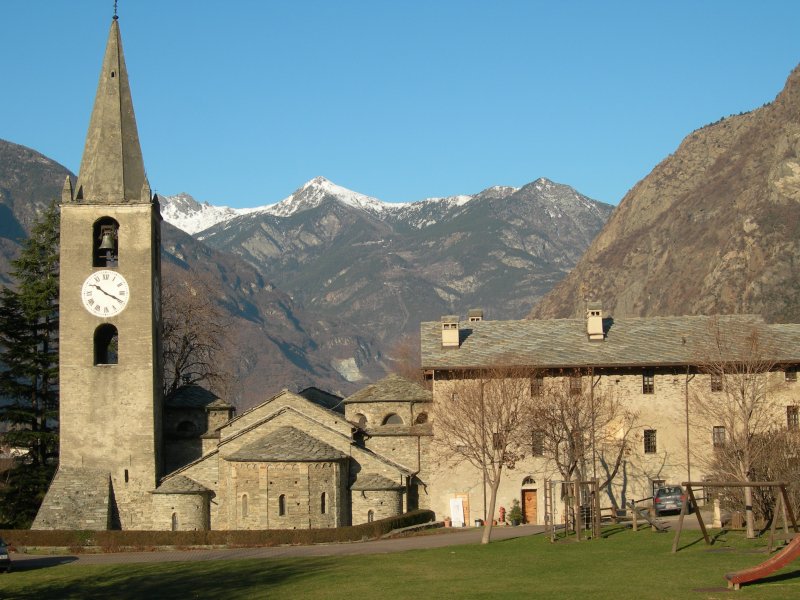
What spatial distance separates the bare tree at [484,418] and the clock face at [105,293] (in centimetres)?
1822

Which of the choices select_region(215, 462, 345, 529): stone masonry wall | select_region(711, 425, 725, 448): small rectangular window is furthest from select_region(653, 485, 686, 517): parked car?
select_region(215, 462, 345, 529): stone masonry wall

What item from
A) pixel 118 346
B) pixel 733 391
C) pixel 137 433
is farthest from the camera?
pixel 118 346

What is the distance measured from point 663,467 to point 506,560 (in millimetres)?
23311

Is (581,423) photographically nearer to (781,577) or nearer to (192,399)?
(192,399)

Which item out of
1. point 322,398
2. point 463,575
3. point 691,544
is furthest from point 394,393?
point 463,575

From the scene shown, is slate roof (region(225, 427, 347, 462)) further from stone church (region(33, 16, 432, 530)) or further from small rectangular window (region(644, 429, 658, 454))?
small rectangular window (region(644, 429, 658, 454))

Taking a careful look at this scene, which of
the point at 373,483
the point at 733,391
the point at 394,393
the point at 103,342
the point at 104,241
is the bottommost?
the point at 373,483

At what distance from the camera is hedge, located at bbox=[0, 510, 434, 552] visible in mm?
57812

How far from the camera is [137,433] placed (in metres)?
64.9

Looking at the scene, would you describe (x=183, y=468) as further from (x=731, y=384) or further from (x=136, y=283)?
(x=731, y=384)

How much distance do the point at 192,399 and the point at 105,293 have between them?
30.1 feet

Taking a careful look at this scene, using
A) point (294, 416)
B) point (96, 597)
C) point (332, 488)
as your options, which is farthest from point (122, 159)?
point (96, 597)

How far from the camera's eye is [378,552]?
169ft

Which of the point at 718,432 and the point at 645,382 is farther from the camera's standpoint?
the point at 645,382
